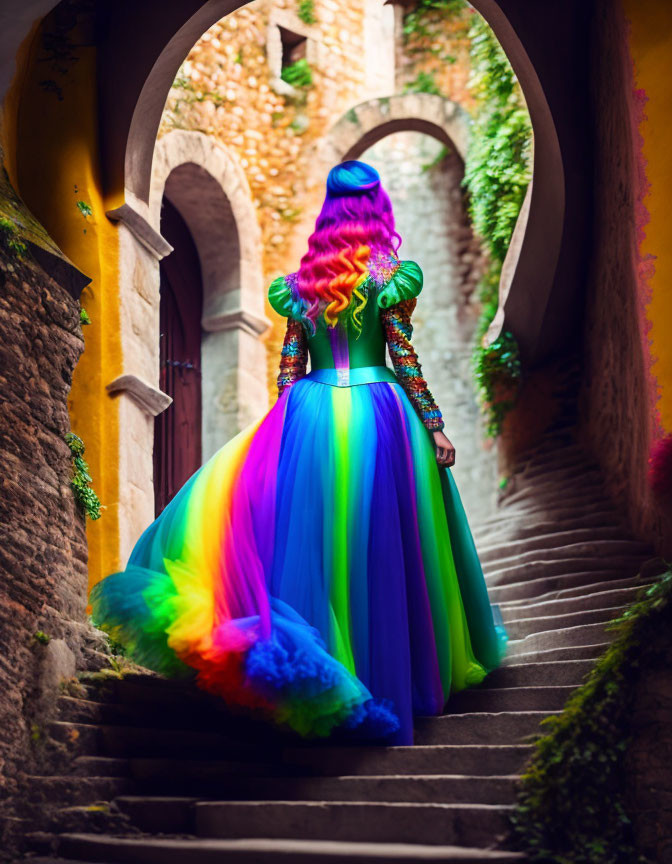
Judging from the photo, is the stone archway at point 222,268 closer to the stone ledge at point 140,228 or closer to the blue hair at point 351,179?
the stone ledge at point 140,228

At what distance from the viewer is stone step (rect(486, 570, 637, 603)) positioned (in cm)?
662

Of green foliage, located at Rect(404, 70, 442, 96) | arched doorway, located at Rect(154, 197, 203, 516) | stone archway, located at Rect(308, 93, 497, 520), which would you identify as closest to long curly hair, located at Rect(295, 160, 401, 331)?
arched doorway, located at Rect(154, 197, 203, 516)

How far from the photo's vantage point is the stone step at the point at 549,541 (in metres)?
7.12

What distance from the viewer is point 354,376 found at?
5.05 meters

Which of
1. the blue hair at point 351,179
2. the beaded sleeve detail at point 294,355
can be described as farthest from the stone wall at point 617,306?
the beaded sleeve detail at point 294,355

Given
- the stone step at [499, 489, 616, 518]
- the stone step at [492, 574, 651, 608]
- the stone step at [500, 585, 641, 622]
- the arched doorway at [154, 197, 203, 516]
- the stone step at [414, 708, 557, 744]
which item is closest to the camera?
the stone step at [414, 708, 557, 744]

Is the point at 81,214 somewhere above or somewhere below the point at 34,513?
above

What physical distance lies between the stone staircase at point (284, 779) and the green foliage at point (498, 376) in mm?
4124

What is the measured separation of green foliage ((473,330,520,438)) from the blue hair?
427 centimetres

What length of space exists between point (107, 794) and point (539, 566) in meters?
3.48

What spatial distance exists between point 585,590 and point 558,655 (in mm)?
1340

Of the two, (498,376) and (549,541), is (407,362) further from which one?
(498,376)

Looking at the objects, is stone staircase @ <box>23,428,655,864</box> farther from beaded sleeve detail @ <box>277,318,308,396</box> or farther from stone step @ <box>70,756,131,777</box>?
beaded sleeve detail @ <box>277,318,308,396</box>

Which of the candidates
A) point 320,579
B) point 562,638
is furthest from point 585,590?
point 320,579
